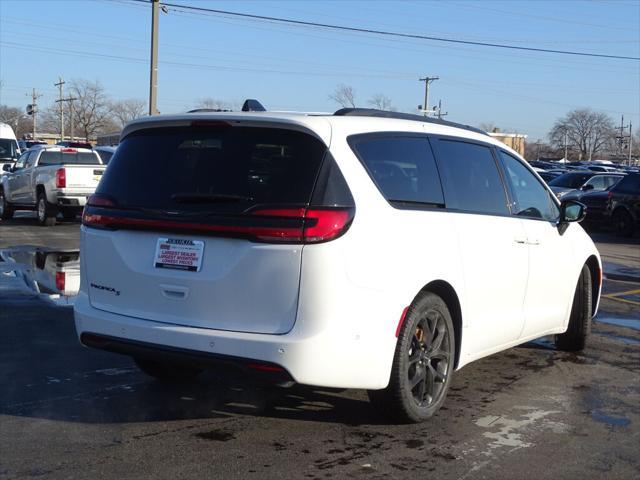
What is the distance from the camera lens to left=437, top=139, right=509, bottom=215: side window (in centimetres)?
539

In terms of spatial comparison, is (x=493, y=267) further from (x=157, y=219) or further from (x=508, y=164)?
(x=157, y=219)

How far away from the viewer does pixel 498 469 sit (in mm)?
4297

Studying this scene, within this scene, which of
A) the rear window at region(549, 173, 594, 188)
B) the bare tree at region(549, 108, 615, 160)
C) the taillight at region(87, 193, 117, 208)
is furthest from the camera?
the bare tree at region(549, 108, 615, 160)

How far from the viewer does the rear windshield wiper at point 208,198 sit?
14.4ft

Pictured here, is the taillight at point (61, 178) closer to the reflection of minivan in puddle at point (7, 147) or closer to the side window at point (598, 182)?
the reflection of minivan in puddle at point (7, 147)

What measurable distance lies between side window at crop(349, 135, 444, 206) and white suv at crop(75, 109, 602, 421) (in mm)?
11

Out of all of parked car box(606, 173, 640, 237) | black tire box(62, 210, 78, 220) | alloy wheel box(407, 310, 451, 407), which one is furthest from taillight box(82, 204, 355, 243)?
parked car box(606, 173, 640, 237)

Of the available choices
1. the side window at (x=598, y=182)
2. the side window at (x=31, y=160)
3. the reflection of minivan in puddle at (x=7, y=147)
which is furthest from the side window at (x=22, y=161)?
the side window at (x=598, y=182)

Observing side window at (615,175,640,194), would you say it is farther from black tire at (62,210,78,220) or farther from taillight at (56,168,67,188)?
black tire at (62,210,78,220)

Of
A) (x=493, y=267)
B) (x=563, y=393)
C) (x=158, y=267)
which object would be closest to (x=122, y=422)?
(x=158, y=267)

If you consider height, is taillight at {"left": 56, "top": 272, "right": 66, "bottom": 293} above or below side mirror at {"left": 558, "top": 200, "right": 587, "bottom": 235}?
below

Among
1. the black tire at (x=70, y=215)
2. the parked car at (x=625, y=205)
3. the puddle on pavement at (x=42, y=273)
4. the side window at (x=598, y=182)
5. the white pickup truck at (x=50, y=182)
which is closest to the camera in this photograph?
the puddle on pavement at (x=42, y=273)

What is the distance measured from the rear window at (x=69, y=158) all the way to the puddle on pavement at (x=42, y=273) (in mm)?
6011

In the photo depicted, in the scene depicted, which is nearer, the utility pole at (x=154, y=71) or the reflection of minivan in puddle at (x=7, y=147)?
the reflection of minivan in puddle at (x=7, y=147)
